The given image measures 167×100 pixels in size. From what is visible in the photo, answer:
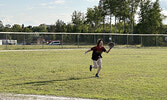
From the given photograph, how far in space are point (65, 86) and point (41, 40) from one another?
26045 millimetres

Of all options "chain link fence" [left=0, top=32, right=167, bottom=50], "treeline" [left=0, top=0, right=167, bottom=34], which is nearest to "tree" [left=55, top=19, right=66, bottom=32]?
"treeline" [left=0, top=0, right=167, bottom=34]

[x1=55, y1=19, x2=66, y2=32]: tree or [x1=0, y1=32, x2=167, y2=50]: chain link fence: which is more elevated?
[x1=55, y1=19, x2=66, y2=32]: tree

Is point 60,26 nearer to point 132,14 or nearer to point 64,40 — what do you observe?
point 132,14

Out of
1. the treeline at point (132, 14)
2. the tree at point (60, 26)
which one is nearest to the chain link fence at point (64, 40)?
the treeline at point (132, 14)

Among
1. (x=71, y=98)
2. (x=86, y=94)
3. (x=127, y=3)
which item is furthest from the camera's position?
(x=127, y=3)

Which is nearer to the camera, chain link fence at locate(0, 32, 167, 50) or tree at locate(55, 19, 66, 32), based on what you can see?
chain link fence at locate(0, 32, 167, 50)

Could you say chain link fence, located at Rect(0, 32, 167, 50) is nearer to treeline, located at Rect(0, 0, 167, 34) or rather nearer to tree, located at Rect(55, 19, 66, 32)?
treeline, located at Rect(0, 0, 167, 34)

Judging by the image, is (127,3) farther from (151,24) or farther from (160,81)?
(160,81)

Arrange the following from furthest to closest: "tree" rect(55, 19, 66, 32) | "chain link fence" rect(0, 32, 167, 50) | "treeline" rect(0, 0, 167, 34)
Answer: "tree" rect(55, 19, 66, 32)
"treeline" rect(0, 0, 167, 34)
"chain link fence" rect(0, 32, 167, 50)

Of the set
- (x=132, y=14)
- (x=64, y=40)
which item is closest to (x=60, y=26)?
(x=132, y=14)

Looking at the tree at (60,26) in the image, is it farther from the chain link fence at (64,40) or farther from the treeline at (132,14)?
the chain link fence at (64,40)

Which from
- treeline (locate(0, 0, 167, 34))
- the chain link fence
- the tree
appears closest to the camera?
the chain link fence

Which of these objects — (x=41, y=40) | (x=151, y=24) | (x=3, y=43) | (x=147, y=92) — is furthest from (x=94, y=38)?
(x=147, y=92)

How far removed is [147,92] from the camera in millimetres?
6797
